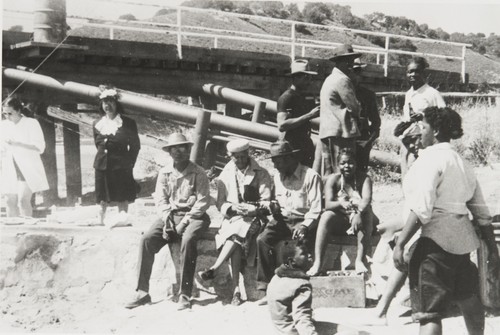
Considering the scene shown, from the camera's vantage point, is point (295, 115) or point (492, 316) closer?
point (492, 316)

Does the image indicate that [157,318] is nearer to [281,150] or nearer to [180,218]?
[180,218]

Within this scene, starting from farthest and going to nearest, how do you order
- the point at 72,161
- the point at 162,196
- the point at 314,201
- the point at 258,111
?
the point at 72,161 → the point at 258,111 → the point at 162,196 → the point at 314,201

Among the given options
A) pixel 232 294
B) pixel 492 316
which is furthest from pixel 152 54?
pixel 492 316

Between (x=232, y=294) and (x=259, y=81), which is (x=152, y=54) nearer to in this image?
(x=259, y=81)

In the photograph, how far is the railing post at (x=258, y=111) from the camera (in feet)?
31.3

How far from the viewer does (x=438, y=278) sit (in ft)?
14.9

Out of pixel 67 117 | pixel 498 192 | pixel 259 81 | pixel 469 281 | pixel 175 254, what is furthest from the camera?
pixel 259 81

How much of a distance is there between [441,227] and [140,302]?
285 cm

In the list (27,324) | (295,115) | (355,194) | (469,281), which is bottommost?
(27,324)

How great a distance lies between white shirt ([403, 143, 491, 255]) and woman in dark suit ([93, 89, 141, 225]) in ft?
12.1

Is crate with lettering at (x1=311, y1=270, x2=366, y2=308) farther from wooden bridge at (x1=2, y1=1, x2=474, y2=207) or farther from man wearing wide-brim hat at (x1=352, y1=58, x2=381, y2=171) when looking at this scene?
wooden bridge at (x1=2, y1=1, x2=474, y2=207)

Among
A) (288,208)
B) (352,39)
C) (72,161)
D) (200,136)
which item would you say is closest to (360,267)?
(288,208)

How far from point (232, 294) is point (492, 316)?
2178 millimetres

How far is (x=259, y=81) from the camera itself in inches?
487
